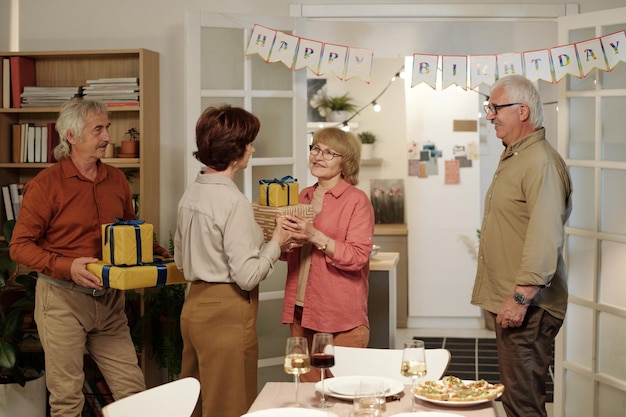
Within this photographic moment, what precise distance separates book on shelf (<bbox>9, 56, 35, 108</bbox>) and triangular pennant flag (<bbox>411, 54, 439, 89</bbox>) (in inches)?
87.1

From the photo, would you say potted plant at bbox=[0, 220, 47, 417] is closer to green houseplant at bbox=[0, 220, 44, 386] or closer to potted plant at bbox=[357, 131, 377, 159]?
green houseplant at bbox=[0, 220, 44, 386]

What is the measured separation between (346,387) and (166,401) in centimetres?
56

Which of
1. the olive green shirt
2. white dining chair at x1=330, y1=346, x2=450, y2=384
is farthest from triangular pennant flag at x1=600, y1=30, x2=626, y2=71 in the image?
white dining chair at x1=330, y1=346, x2=450, y2=384

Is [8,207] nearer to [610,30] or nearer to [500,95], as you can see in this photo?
[500,95]

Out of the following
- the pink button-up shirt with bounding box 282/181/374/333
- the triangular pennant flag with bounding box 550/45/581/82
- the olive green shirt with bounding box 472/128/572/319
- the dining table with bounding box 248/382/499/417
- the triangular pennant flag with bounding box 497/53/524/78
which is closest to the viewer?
the dining table with bounding box 248/382/499/417

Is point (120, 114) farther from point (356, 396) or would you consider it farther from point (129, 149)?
point (356, 396)

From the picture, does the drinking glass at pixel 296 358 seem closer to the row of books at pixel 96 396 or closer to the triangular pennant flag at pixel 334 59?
the triangular pennant flag at pixel 334 59

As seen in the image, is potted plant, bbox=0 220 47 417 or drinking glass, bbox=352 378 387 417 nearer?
drinking glass, bbox=352 378 387 417

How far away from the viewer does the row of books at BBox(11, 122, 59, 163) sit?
15.9 ft

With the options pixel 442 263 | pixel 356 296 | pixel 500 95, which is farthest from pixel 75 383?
pixel 442 263

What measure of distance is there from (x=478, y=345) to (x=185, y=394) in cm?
501

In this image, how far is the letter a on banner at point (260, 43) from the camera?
4.58 m

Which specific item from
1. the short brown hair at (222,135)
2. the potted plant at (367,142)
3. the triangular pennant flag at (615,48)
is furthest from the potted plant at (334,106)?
the short brown hair at (222,135)

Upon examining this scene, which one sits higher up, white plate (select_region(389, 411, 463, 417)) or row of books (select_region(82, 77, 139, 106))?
row of books (select_region(82, 77, 139, 106))
